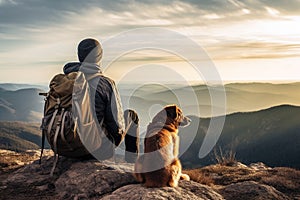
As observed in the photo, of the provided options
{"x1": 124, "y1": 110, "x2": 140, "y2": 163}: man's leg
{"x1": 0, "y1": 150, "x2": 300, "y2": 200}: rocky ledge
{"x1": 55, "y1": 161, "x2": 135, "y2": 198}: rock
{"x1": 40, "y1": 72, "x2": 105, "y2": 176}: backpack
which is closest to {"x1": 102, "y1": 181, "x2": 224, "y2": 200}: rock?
{"x1": 0, "y1": 150, "x2": 300, "y2": 200}: rocky ledge

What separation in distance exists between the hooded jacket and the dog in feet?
3.00

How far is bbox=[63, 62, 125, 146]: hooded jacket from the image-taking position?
765 cm

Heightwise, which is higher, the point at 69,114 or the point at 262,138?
the point at 69,114

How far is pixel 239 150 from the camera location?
119 metres

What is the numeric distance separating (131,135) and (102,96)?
4.69 ft

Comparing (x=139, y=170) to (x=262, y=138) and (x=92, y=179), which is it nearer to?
(x=92, y=179)

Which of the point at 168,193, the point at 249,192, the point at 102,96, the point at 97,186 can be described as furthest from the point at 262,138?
the point at 168,193

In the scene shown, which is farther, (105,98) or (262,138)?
(262,138)

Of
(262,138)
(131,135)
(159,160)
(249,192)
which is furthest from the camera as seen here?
(262,138)

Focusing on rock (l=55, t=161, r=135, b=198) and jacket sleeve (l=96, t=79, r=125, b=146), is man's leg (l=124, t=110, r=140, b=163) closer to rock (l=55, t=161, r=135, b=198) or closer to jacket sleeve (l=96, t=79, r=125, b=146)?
jacket sleeve (l=96, t=79, r=125, b=146)

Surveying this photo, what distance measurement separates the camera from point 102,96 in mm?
7684

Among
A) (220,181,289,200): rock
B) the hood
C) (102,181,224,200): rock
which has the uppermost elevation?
the hood

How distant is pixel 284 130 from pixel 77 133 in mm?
127950

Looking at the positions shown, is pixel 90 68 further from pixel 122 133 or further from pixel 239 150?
pixel 239 150
